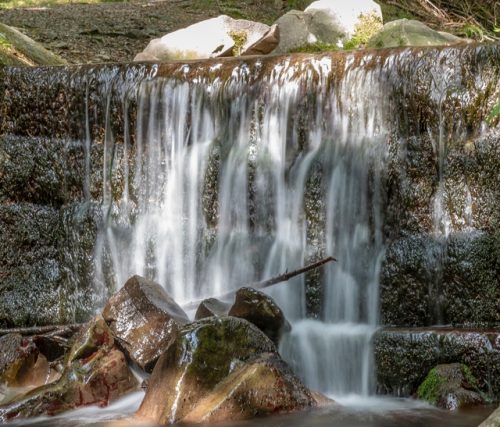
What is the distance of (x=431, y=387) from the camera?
5277mm

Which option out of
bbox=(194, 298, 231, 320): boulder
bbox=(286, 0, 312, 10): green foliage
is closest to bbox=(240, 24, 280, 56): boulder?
bbox=(194, 298, 231, 320): boulder

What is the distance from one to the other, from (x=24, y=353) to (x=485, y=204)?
3783 millimetres

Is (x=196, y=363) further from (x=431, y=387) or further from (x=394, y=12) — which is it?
(x=394, y=12)

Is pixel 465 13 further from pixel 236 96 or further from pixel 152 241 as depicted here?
pixel 152 241

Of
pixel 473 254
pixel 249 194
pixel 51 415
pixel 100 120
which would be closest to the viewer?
pixel 51 415

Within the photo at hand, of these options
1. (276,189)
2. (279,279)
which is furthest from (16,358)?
(276,189)

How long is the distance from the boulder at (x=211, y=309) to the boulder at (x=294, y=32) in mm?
4740

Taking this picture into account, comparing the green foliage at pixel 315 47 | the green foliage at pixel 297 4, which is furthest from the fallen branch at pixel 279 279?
the green foliage at pixel 297 4

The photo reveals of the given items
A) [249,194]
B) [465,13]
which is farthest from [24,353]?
[465,13]

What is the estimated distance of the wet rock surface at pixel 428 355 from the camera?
5215mm

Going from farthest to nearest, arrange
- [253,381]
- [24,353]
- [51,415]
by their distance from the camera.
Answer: [24,353]
[51,415]
[253,381]

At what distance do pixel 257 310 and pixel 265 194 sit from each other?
1606 millimetres

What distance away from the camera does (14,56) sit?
8.87 meters

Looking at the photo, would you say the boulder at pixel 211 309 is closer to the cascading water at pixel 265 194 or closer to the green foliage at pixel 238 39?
the cascading water at pixel 265 194
